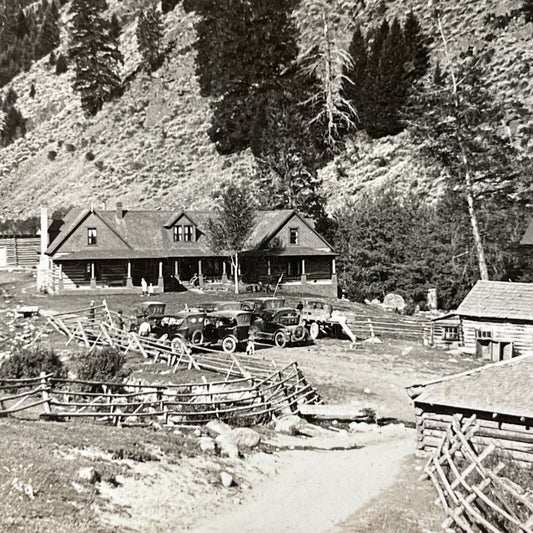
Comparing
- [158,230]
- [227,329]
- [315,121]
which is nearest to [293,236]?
[158,230]

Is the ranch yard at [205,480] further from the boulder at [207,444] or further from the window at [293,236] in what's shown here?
the window at [293,236]

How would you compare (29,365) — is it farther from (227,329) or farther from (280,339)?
(280,339)

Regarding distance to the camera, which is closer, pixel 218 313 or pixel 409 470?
pixel 409 470

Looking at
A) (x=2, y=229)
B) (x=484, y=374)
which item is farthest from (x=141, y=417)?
(x=2, y=229)

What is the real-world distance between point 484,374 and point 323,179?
177 feet

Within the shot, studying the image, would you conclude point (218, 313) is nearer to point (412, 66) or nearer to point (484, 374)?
point (484, 374)

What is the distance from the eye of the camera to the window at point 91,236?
50188 millimetres

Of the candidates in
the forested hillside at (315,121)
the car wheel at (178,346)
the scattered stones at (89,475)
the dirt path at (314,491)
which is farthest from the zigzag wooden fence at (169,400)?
the forested hillside at (315,121)

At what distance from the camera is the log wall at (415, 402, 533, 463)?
17250 mm

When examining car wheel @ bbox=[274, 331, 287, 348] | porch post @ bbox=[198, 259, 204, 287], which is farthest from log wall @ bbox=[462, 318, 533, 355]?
porch post @ bbox=[198, 259, 204, 287]

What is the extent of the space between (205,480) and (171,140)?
7783 centimetres

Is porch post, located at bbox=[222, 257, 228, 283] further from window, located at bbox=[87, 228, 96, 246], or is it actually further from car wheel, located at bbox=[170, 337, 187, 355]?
car wheel, located at bbox=[170, 337, 187, 355]

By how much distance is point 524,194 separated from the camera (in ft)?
146

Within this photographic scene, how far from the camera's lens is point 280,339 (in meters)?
32.4
